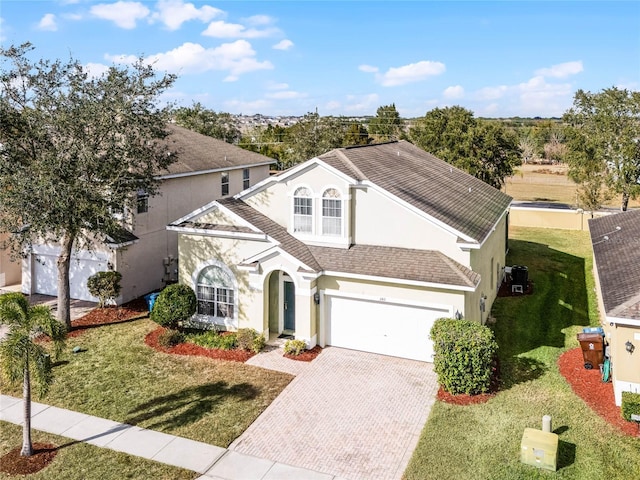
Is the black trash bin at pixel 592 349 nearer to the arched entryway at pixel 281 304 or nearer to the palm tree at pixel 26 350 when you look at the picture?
the arched entryway at pixel 281 304

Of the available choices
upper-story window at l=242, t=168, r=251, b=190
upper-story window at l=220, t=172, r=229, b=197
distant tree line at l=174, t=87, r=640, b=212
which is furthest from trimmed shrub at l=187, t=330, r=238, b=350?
distant tree line at l=174, t=87, r=640, b=212

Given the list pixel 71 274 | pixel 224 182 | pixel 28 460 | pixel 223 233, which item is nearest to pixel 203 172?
pixel 224 182

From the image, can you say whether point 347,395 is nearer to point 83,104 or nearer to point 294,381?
point 294,381

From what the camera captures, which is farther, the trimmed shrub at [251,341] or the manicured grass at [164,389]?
the trimmed shrub at [251,341]

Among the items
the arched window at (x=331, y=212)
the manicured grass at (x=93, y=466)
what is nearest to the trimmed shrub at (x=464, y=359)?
the arched window at (x=331, y=212)

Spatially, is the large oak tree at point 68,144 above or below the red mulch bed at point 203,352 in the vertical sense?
above

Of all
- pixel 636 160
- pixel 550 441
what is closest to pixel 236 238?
pixel 550 441

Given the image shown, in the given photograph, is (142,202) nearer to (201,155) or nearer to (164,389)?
(201,155)

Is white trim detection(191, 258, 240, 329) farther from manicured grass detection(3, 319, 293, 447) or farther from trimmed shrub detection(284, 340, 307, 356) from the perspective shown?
trimmed shrub detection(284, 340, 307, 356)
